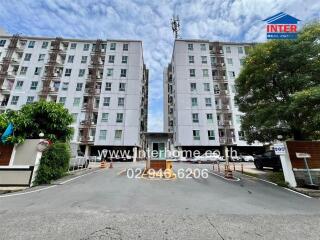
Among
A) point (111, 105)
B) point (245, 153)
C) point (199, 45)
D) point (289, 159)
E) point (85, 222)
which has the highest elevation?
point (199, 45)

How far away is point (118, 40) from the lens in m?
41.0

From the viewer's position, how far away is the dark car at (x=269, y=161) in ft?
51.8

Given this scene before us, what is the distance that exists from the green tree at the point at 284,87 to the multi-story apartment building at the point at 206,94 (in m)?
22.0

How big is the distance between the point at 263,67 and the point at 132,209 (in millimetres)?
10985

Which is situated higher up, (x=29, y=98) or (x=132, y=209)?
(x=29, y=98)

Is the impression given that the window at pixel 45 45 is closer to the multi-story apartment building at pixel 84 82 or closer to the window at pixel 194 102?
the multi-story apartment building at pixel 84 82

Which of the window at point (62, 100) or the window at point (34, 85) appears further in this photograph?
the window at point (34, 85)

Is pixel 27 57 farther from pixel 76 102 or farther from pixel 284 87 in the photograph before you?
pixel 284 87

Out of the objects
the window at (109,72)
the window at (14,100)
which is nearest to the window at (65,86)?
the window at (109,72)

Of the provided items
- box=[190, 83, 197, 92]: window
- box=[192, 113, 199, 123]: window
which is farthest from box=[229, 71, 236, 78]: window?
box=[192, 113, 199, 123]: window

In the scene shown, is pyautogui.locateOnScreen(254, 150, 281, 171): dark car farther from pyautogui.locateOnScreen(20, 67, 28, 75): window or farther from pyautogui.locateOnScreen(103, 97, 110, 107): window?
pyautogui.locateOnScreen(20, 67, 28, 75): window

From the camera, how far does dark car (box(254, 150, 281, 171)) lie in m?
15.8

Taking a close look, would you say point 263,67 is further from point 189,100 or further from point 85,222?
point 189,100

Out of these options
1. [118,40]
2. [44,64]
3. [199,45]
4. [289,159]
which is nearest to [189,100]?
[199,45]
